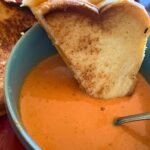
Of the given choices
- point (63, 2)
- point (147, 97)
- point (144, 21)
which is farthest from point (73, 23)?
point (147, 97)

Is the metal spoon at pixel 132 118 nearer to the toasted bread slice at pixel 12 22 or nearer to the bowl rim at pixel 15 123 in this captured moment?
the bowl rim at pixel 15 123

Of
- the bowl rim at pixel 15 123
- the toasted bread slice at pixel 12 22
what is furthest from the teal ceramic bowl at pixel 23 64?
the toasted bread slice at pixel 12 22

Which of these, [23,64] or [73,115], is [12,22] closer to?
[23,64]

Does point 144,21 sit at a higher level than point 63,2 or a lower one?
lower

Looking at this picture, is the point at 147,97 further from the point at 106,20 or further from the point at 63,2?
the point at 63,2

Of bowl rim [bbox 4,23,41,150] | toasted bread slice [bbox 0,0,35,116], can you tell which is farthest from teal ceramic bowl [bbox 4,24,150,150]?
toasted bread slice [bbox 0,0,35,116]
